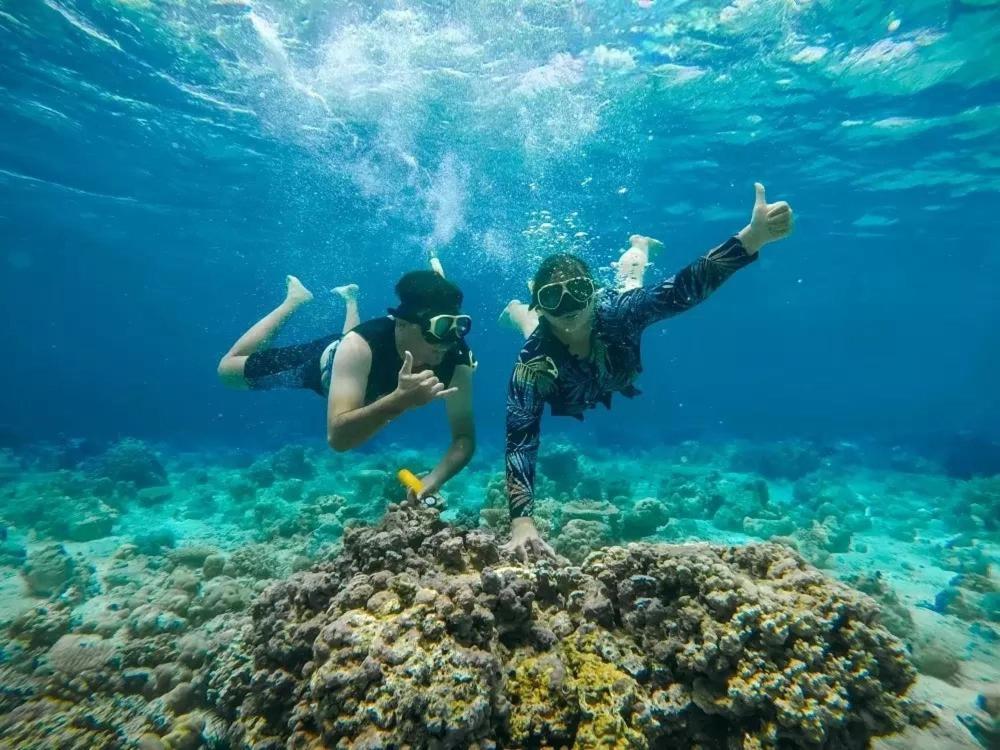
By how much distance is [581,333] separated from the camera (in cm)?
511

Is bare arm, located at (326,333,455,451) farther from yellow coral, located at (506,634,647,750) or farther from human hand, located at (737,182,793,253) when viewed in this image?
human hand, located at (737,182,793,253)

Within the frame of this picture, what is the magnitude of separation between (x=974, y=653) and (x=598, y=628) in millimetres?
5422

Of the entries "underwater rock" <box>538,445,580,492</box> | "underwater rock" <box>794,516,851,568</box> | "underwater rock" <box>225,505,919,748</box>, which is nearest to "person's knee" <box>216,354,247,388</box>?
"underwater rock" <box>225,505,919,748</box>

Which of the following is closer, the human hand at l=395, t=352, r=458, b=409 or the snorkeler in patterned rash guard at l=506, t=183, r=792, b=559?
the human hand at l=395, t=352, r=458, b=409

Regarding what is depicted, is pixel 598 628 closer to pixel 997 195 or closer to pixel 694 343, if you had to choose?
pixel 997 195

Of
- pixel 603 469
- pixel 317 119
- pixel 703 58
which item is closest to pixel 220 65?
pixel 317 119

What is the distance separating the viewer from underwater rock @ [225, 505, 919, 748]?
2.18 m

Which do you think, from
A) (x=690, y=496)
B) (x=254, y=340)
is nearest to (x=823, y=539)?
(x=690, y=496)

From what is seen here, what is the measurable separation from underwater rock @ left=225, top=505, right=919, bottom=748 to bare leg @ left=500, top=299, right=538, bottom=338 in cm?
468

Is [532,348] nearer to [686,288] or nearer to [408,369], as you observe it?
[686,288]

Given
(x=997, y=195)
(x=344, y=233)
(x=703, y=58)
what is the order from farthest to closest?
(x=344, y=233)
(x=997, y=195)
(x=703, y=58)

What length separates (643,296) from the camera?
4.88 metres

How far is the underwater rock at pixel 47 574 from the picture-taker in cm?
744

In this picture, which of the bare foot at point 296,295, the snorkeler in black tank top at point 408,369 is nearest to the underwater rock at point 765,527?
the snorkeler in black tank top at point 408,369
